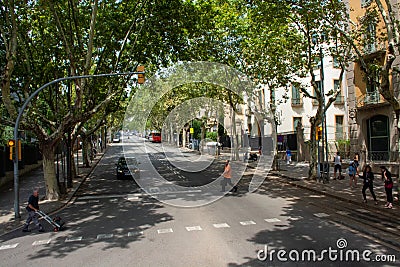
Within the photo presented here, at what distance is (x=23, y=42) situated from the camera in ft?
57.3

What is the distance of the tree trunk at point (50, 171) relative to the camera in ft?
57.4

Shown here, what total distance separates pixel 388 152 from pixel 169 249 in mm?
19297

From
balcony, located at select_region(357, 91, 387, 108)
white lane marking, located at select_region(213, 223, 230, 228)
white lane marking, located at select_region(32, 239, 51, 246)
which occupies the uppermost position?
balcony, located at select_region(357, 91, 387, 108)

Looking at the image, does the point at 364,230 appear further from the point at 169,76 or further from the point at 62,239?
the point at 169,76

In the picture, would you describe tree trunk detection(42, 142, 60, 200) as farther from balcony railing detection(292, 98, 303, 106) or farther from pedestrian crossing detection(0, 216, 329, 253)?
balcony railing detection(292, 98, 303, 106)

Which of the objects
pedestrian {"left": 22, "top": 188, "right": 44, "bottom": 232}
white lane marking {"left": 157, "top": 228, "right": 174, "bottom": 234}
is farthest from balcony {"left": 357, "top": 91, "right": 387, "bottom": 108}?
pedestrian {"left": 22, "top": 188, "right": 44, "bottom": 232}

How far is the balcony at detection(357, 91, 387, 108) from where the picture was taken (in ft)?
82.7

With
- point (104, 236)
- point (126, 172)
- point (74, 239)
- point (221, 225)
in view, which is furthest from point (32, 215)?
point (126, 172)

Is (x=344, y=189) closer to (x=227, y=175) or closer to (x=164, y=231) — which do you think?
(x=227, y=175)

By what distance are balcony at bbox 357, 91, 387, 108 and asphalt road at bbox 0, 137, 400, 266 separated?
39.7 feet

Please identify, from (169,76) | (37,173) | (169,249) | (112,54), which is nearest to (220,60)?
(169,76)

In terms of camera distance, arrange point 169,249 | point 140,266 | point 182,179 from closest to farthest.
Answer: point 140,266
point 169,249
point 182,179

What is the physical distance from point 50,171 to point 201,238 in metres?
10.7

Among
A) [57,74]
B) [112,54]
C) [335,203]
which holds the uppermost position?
[112,54]
